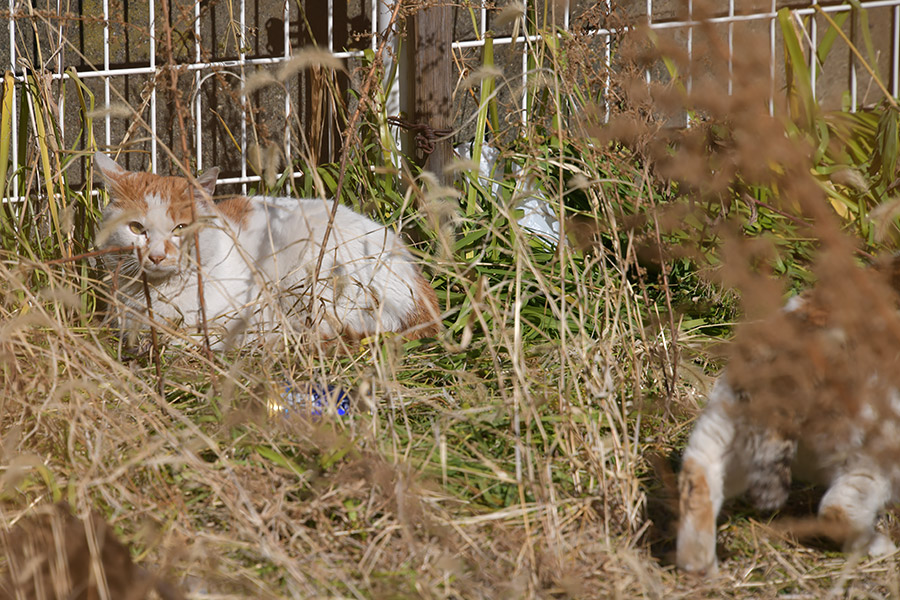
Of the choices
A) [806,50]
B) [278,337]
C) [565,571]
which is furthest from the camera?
[806,50]

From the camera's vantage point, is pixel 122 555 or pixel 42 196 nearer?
pixel 122 555

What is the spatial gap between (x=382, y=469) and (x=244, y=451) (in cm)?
31

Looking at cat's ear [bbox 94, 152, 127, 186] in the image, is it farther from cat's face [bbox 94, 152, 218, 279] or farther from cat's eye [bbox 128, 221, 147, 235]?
cat's eye [bbox 128, 221, 147, 235]

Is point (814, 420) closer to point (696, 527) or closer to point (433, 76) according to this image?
point (696, 527)

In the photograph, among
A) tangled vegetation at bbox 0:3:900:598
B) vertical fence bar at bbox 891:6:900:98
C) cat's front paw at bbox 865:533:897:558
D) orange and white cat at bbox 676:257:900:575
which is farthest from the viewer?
vertical fence bar at bbox 891:6:900:98

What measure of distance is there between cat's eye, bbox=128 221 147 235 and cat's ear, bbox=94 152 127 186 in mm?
124

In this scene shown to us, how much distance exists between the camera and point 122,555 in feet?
3.54

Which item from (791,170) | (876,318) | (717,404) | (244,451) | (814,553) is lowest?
(814,553)

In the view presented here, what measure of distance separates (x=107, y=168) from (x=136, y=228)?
0.19 meters

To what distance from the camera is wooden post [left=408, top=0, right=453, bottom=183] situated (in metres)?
2.73

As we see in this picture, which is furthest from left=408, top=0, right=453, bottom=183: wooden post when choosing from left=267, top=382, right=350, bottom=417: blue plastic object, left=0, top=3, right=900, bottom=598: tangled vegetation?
left=267, top=382, right=350, bottom=417: blue plastic object

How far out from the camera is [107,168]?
88.8 inches

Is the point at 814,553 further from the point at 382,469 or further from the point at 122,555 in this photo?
the point at 122,555

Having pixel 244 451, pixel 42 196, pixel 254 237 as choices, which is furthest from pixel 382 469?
pixel 42 196
